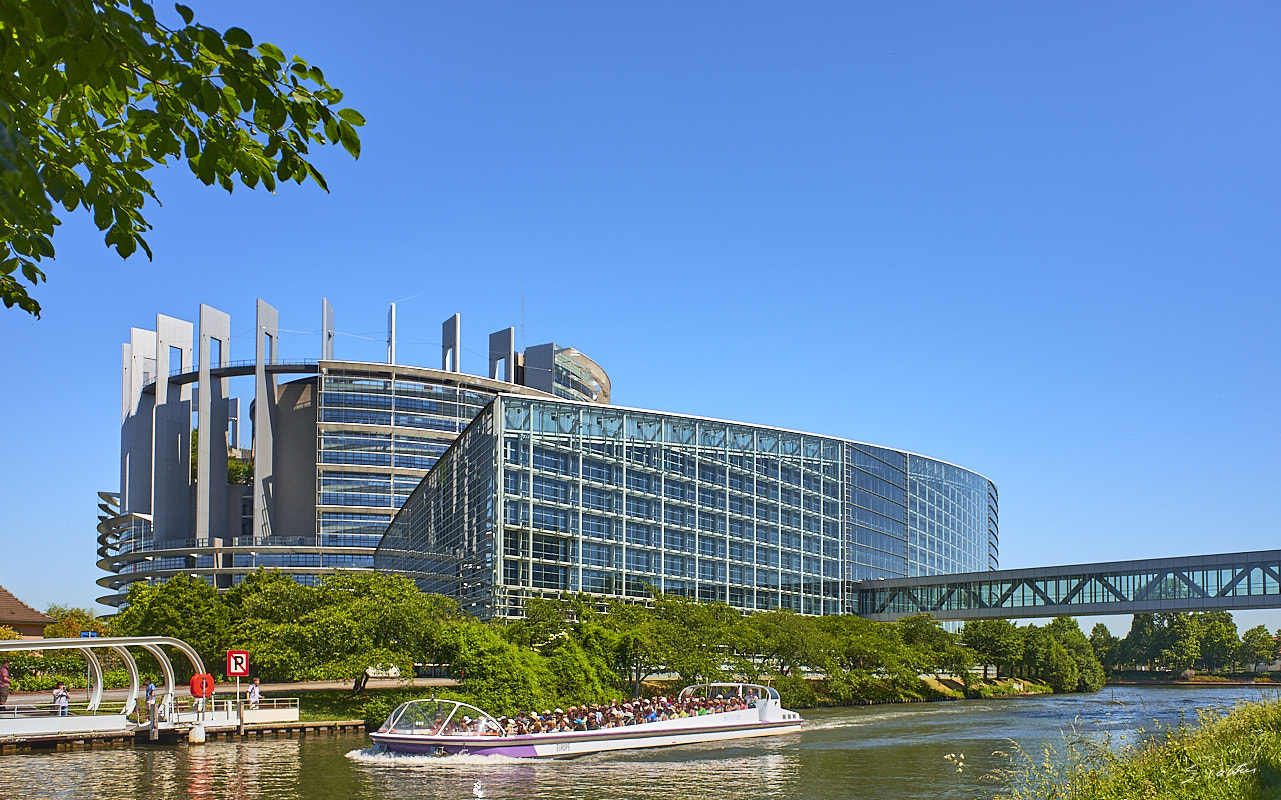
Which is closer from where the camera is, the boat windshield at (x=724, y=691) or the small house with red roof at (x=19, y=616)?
the boat windshield at (x=724, y=691)

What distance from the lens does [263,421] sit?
467ft

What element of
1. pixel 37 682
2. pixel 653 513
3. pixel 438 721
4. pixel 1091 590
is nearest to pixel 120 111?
pixel 438 721

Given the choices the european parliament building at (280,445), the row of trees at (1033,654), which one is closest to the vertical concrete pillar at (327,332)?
the european parliament building at (280,445)

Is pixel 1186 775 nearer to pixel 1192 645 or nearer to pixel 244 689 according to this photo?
pixel 244 689

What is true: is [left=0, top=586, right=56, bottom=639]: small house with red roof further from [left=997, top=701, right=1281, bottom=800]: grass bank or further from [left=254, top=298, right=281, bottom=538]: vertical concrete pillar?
[left=997, top=701, right=1281, bottom=800]: grass bank

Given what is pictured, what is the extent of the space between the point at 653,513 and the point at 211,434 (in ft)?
247

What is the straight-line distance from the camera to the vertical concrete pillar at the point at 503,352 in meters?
153

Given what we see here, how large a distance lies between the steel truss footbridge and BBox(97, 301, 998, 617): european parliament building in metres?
4.99

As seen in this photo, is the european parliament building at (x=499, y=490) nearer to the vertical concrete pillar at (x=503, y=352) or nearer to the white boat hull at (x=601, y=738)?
the vertical concrete pillar at (x=503, y=352)

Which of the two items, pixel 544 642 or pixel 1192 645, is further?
pixel 1192 645

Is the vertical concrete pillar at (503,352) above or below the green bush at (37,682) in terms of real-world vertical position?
above

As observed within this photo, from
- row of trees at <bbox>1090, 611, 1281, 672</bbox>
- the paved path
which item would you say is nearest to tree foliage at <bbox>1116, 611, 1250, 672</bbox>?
row of trees at <bbox>1090, 611, 1281, 672</bbox>

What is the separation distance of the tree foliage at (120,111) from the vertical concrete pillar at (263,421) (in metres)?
140

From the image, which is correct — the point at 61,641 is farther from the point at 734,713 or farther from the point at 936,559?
the point at 936,559
